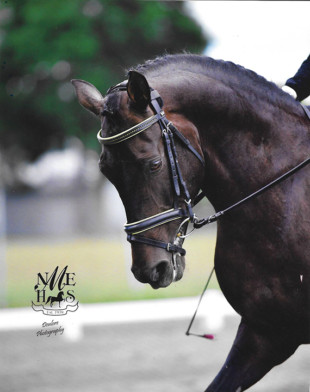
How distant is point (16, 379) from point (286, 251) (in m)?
3.18

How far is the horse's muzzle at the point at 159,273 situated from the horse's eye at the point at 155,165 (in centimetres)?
37

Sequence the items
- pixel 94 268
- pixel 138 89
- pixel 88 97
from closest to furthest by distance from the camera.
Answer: pixel 138 89, pixel 88 97, pixel 94 268

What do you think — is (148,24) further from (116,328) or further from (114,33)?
(116,328)

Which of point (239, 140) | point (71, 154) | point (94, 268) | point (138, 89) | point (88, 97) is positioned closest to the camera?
point (138, 89)

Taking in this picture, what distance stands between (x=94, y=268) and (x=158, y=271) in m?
8.42

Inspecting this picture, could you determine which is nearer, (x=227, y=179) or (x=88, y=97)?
(x=227, y=179)

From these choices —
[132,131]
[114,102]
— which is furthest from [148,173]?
[114,102]

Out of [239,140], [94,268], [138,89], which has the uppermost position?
[94,268]

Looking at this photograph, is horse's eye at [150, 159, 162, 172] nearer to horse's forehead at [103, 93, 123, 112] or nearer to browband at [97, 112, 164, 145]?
browband at [97, 112, 164, 145]

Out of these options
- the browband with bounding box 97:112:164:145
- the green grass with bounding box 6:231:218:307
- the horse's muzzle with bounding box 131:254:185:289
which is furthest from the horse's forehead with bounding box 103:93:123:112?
the green grass with bounding box 6:231:218:307

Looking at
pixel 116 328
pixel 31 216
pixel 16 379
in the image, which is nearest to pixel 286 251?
pixel 16 379

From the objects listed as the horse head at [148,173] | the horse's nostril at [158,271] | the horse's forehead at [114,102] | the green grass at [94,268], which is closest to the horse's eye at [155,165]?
the horse head at [148,173]

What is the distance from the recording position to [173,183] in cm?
249

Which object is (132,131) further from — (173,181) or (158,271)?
(158,271)
